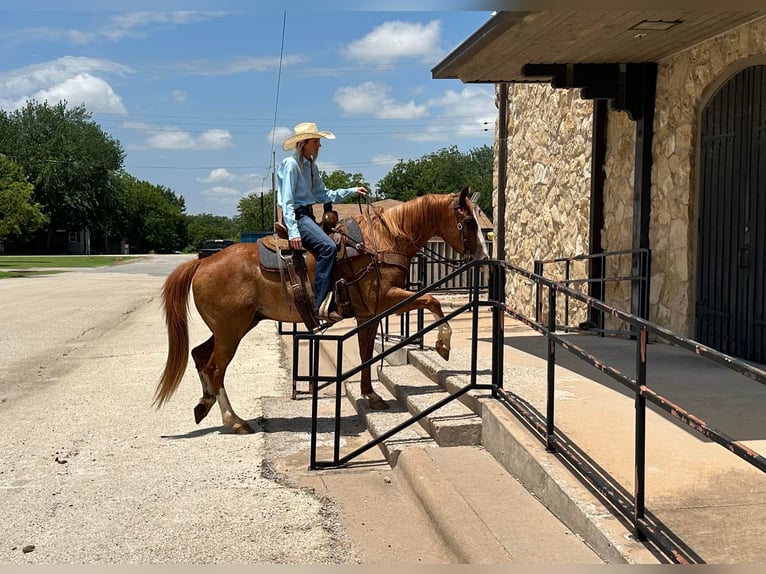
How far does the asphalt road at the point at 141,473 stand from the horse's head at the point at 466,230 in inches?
86.1

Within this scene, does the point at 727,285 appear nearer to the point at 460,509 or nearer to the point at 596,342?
the point at 596,342

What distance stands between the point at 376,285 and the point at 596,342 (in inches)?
123

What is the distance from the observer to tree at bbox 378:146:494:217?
252 ft

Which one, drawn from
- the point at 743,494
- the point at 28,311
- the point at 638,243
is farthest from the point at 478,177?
the point at 743,494

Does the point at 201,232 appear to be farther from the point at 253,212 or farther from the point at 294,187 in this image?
the point at 294,187

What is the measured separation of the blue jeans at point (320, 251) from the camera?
654 cm

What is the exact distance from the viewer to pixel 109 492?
5.06 m

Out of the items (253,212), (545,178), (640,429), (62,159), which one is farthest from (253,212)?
(640,429)

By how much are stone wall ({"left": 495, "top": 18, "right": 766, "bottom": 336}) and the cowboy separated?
3544 millimetres

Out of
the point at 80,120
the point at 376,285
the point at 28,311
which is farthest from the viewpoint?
the point at 80,120

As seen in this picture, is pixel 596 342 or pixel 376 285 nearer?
pixel 376 285

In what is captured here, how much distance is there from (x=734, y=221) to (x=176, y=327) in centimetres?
528

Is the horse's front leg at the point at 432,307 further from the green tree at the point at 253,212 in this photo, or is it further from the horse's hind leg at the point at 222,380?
the green tree at the point at 253,212

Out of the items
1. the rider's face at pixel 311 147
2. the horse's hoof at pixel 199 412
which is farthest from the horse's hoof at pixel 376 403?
the rider's face at pixel 311 147
